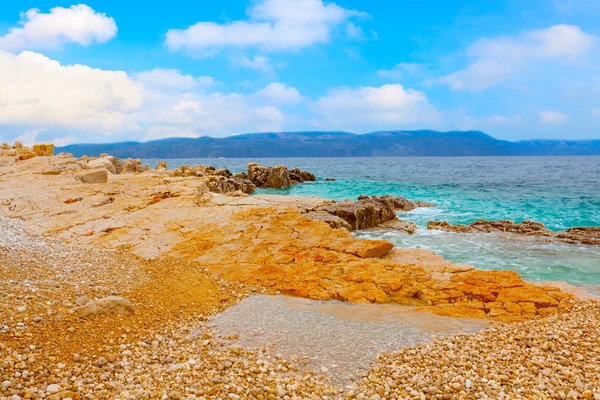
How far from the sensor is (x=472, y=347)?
8.23m

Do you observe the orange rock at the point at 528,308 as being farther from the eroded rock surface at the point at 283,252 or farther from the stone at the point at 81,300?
the stone at the point at 81,300

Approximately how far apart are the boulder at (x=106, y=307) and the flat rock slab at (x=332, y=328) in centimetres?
203

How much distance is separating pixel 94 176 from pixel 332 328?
75.9 feet

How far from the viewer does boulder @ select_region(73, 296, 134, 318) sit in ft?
28.5

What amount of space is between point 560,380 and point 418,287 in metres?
5.24

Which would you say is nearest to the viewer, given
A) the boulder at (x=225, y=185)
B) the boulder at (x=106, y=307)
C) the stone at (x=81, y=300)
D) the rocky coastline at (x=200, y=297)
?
the rocky coastline at (x=200, y=297)

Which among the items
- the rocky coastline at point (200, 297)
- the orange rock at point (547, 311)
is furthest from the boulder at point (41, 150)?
the orange rock at point (547, 311)

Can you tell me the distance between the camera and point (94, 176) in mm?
26766

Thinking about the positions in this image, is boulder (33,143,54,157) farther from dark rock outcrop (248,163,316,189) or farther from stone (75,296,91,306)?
stone (75,296,91,306)

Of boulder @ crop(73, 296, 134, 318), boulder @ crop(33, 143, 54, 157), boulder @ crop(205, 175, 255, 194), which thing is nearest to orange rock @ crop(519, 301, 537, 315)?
boulder @ crop(73, 296, 134, 318)

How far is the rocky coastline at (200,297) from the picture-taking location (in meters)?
6.71

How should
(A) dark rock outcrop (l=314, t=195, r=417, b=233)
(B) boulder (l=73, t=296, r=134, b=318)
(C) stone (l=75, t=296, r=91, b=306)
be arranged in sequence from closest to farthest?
(B) boulder (l=73, t=296, r=134, b=318), (C) stone (l=75, t=296, r=91, b=306), (A) dark rock outcrop (l=314, t=195, r=417, b=233)

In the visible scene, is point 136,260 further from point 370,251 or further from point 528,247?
point 528,247

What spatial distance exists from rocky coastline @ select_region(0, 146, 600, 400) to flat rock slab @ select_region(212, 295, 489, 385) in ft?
1.12
